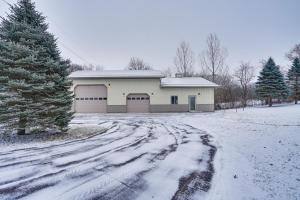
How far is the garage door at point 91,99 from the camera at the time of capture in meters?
21.5

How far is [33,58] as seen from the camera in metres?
6.93

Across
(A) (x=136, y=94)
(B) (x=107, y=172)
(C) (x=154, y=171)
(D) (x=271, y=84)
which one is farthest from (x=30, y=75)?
(D) (x=271, y=84)

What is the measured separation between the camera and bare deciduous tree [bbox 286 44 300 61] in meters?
31.9

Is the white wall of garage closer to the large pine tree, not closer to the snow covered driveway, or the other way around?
the large pine tree

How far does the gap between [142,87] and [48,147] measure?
15823 millimetres

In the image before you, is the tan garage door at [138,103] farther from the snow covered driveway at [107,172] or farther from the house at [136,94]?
the snow covered driveway at [107,172]

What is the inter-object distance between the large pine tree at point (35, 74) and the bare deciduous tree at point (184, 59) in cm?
3031

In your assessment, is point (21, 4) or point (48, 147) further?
point (21, 4)

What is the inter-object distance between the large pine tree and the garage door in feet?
44.8

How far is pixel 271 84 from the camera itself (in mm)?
24984

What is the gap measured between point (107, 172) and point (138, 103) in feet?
59.0

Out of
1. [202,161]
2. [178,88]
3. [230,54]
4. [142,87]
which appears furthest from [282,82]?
[202,161]

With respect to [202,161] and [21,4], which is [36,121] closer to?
[21,4]

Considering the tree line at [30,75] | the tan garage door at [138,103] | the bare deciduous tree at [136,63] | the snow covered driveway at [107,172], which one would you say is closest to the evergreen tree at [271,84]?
the tan garage door at [138,103]
